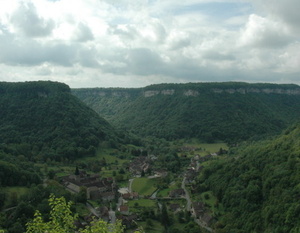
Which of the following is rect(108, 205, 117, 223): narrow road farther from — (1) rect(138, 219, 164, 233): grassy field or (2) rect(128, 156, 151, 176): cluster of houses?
(2) rect(128, 156, 151, 176): cluster of houses

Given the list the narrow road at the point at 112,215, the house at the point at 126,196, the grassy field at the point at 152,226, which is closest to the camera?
the grassy field at the point at 152,226

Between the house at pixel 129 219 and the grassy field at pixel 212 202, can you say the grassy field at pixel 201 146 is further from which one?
the house at pixel 129 219

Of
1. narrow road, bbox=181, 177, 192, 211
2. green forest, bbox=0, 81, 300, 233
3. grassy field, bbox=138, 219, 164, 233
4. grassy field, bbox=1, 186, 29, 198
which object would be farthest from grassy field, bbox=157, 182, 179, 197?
grassy field, bbox=1, 186, 29, 198

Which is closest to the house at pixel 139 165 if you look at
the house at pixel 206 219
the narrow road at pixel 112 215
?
the narrow road at pixel 112 215

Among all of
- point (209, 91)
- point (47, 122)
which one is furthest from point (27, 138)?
point (209, 91)

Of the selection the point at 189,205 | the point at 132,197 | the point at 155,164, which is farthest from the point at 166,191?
the point at 155,164

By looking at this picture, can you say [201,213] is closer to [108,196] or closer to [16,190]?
[108,196]
